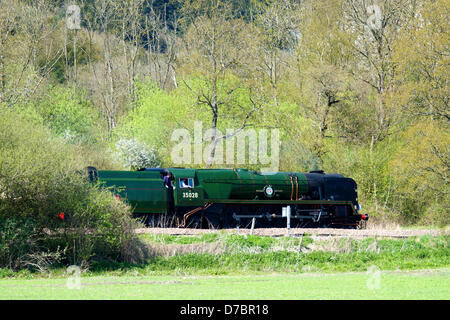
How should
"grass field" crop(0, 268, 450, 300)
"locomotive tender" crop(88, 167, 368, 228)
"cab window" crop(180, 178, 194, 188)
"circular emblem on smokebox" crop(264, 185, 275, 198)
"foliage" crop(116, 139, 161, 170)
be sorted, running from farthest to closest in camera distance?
"foliage" crop(116, 139, 161, 170), "circular emblem on smokebox" crop(264, 185, 275, 198), "cab window" crop(180, 178, 194, 188), "locomotive tender" crop(88, 167, 368, 228), "grass field" crop(0, 268, 450, 300)

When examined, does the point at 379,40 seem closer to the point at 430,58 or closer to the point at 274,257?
the point at 430,58

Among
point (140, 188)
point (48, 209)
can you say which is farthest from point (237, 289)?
point (140, 188)

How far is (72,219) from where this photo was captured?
2448 cm

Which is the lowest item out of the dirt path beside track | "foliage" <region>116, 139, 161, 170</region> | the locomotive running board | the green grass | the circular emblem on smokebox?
the green grass

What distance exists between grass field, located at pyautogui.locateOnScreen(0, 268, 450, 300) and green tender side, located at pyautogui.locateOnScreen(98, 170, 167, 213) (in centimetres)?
1095

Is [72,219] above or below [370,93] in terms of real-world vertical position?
below

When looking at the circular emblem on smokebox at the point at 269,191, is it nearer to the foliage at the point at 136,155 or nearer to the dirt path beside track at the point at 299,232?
the dirt path beside track at the point at 299,232

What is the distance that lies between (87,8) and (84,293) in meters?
67.8

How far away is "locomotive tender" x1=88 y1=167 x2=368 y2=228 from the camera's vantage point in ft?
102

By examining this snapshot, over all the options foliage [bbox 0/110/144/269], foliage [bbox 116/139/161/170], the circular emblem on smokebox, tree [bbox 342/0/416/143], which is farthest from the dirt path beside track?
foliage [bbox 116/139/161/170]

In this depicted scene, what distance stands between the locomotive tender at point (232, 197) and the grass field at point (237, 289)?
10775 millimetres

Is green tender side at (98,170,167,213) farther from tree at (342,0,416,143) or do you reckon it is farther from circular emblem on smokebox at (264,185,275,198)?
tree at (342,0,416,143)

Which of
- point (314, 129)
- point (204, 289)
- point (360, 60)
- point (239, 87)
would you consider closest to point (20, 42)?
point (239, 87)
